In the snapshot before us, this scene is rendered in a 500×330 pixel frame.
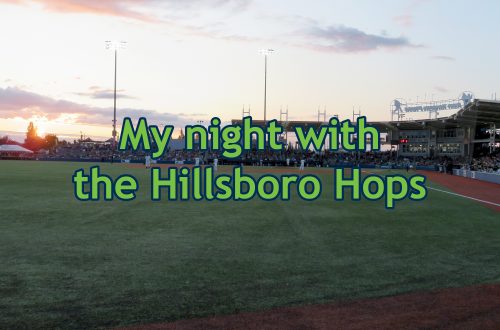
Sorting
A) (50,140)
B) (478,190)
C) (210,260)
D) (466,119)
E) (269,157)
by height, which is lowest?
(478,190)

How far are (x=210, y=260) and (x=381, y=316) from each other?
299 cm

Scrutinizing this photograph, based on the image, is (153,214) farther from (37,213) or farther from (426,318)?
(426,318)

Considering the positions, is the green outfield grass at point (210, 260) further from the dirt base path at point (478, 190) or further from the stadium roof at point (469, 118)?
the stadium roof at point (469, 118)

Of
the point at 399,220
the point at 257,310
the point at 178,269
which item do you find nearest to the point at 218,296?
the point at 257,310

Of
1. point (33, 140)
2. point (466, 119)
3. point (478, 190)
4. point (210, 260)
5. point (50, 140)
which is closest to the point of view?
point (210, 260)

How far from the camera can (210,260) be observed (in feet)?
22.5

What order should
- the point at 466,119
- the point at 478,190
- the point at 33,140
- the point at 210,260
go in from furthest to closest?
1. the point at 33,140
2. the point at 466,119
3. the point at 478,190
4. the point at 210,260

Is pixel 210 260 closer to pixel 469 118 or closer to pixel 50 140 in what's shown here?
pixel 469 118

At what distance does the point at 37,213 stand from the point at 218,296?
8106 mm

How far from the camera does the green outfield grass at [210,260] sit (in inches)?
194

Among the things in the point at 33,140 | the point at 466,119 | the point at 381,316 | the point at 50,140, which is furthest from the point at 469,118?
the point at 33,140

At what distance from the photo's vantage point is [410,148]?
73438 millimetres

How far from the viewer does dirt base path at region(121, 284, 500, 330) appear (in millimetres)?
4418

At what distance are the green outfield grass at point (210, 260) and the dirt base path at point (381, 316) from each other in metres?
0.23
